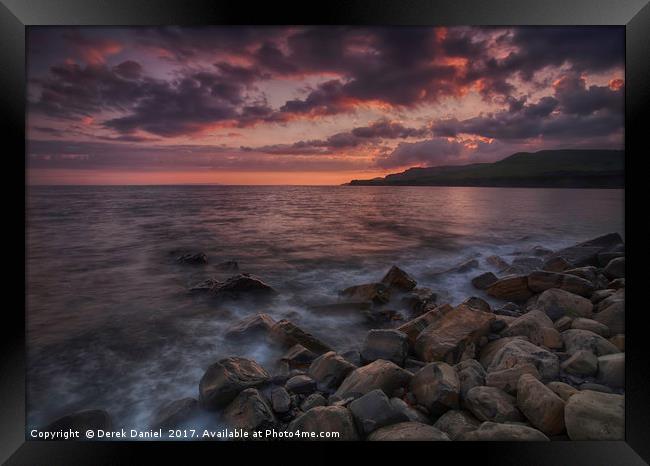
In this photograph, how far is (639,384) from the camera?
7.29 ft

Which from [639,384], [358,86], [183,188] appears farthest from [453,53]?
[183,188]

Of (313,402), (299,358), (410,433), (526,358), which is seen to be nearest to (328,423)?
(313,402)

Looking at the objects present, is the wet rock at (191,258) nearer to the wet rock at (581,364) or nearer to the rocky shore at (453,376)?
the rocky shore at (453,376)

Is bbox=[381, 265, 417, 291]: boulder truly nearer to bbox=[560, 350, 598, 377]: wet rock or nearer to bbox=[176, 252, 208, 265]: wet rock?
bbox=[560, 350, 598, 377]: wet rock

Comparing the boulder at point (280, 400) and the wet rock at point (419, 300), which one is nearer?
the boulder at point (280, 400)

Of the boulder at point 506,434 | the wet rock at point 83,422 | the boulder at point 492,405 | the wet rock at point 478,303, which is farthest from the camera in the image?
the wet rock at point 478,303

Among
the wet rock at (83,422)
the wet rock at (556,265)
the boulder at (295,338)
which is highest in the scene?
the wet rock at (556,265)

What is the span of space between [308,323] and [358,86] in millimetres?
2420

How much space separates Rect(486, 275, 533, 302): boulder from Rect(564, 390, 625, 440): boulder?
4.89 feet

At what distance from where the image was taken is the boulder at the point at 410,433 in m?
2.17

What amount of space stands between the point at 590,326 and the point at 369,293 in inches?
76.8

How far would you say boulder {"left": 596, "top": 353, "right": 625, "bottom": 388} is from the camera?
230 cm

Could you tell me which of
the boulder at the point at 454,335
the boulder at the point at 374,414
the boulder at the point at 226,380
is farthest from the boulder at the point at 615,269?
the boulder at the point at 226,380

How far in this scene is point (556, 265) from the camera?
3770mm
